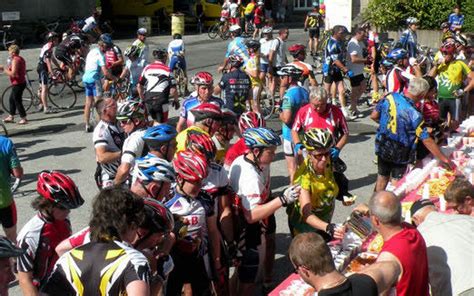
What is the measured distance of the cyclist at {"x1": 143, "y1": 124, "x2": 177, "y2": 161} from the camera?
19.6 feet

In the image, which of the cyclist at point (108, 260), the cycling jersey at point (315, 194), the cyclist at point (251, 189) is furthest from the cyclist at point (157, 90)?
the cyclist at point (108, 260)

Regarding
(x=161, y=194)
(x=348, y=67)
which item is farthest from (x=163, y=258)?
(x=348, y=67)

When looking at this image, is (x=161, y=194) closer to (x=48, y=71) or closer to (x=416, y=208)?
(x=416, y=208)

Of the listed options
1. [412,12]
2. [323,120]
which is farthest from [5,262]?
[412,12]

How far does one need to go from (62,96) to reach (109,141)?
1054cm

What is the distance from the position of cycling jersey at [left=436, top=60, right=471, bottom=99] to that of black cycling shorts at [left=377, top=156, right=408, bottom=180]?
4.19m

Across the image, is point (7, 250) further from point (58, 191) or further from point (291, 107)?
point (291, 107)

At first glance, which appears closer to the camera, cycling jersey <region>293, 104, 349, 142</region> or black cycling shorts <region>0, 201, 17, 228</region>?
black cycling shorts <region>0, 201, 17, 228</region>

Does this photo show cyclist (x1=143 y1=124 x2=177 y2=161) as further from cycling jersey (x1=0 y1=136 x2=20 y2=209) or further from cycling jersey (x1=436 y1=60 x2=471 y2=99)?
cycling jersey (x1=436 y1=60 x2=471 y2=99)

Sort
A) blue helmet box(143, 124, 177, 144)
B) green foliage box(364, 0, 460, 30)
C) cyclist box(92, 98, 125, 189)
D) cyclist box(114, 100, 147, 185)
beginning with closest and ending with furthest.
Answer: blue helmet box(143, 124, 177, 144) < cyclist box(114, 100, 147, 185) < cyclist box(92, 98, 125, 189) < green foliage box(364, 0, 460, 30)

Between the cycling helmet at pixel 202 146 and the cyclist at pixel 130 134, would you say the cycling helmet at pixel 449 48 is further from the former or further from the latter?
the cycling helmet at pixel 202 146

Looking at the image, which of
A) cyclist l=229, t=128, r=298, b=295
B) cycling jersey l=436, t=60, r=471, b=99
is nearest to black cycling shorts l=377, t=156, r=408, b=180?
cyclist l=229, t=128, r=298, b=295

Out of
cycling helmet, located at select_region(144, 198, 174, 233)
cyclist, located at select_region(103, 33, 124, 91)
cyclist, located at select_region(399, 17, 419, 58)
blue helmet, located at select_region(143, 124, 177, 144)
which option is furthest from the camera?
cyclist, located at select_region(399, 17, 419, 58)

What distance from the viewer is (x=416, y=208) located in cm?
541
